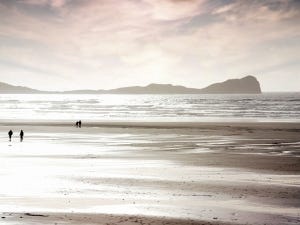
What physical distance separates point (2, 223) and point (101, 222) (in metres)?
3.42

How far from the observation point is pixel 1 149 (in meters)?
42.3

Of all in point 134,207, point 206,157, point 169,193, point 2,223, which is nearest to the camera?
point 2,223

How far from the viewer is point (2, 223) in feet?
52.2

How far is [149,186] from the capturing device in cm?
2338

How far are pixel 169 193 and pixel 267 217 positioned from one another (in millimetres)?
5630

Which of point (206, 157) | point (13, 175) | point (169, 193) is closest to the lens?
point (169, 193)

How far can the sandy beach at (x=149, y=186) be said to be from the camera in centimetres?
1731

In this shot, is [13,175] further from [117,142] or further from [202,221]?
[117,142]

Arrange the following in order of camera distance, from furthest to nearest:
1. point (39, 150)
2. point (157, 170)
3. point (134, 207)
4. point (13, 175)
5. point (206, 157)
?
point (39, 150)
point (206, 157)
point (157, 170)
point (13, 175)
point (134, 207)

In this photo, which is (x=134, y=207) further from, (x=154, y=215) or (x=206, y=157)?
(x=206, y=157)

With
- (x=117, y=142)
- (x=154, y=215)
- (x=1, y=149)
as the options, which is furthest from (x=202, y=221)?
(x=117, y=142)

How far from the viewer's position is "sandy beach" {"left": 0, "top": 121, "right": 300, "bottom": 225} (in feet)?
56.8

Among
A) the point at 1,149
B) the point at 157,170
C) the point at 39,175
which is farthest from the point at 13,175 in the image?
the point at 1,149

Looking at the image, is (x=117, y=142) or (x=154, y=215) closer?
(x=154, y=215)
